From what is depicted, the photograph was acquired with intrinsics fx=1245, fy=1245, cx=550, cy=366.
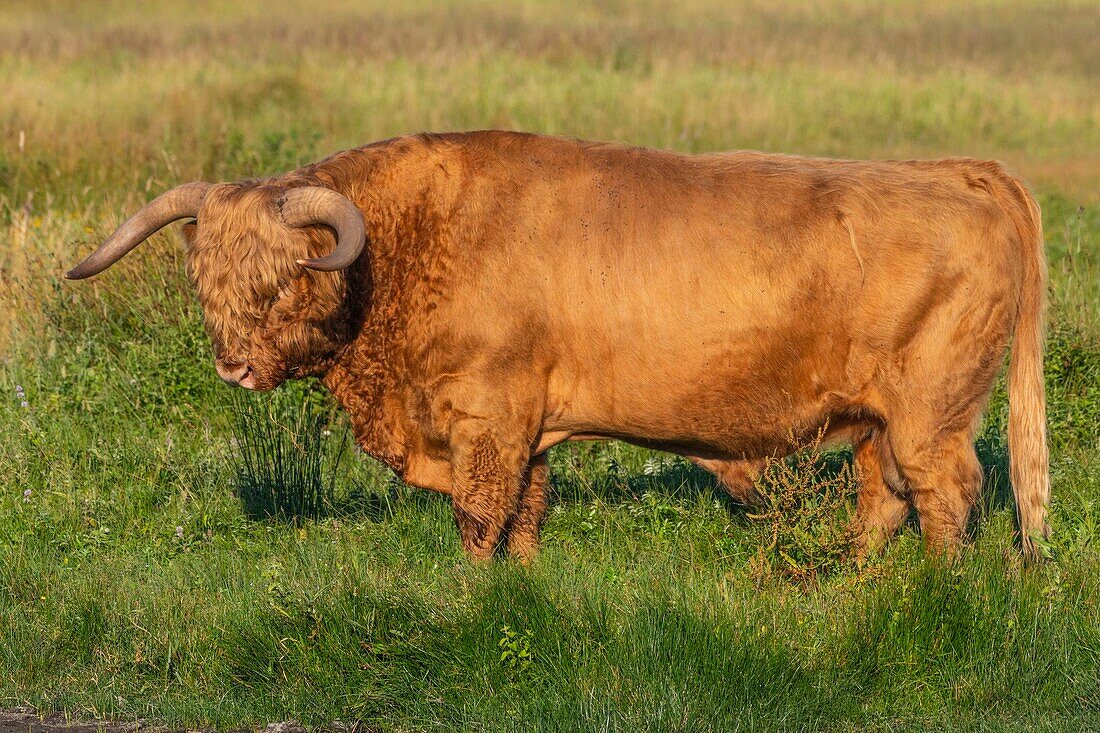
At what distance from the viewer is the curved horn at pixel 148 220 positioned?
203 inches

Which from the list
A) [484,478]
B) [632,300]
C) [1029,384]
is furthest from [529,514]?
[1029,384]

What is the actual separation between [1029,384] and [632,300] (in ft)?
5.86

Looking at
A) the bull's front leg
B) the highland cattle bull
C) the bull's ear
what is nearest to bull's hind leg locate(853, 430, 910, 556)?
the highland cattle bull

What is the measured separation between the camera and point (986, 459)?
6.75 m

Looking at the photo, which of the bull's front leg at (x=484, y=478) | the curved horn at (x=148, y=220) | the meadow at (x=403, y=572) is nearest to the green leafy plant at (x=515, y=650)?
the meadow at (x=403, y=572)

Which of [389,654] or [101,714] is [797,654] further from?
[101,714]

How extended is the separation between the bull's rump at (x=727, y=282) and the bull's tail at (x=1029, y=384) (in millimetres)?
146

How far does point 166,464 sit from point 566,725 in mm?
3445

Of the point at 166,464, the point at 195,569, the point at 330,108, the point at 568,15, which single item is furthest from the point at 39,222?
the point at 568,15

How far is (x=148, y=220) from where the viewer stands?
17.0 ft

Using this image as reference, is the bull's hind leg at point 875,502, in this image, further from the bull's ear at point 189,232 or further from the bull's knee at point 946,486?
the bull's ear at point 189,232

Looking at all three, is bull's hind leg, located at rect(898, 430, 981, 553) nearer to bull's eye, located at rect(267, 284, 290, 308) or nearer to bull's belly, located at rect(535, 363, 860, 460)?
bull's belly, located at rect(535, 363, 860, 460)

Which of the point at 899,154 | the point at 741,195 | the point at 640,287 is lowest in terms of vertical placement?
the point at 899,154

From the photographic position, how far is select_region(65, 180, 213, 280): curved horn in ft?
16.9
